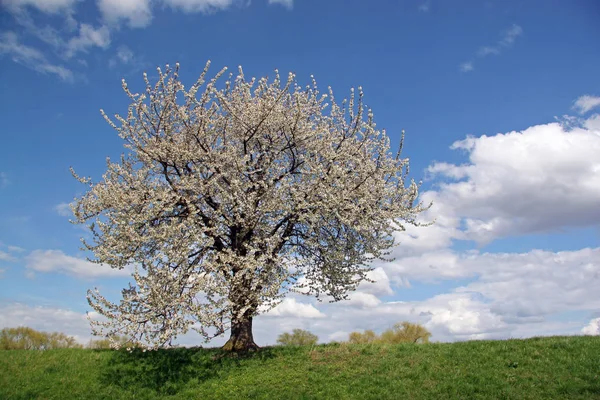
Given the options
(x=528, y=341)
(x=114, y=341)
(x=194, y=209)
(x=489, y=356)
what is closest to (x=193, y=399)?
(x=114, y=341)

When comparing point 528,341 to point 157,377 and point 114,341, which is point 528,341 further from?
point 114,341

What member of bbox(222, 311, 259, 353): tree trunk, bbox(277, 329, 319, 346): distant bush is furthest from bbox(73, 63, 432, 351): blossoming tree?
bbox(277, 329, 319, 346): distant bush

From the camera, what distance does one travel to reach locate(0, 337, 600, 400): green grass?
17.6m

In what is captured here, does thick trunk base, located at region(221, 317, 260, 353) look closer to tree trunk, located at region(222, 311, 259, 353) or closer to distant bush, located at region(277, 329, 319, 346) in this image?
tree trunk, located at region(222, 311, 259, 353)

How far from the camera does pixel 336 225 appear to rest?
24.9 m

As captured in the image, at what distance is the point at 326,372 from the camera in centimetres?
2006

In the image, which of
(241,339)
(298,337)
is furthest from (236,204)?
(298,337)

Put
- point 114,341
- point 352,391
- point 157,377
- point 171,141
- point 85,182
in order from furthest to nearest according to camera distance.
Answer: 1. point 85,182
2. point 171,141
3. point 157,377
4. point 114,341
5. point 352,391

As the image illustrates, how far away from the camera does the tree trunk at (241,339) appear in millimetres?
23500

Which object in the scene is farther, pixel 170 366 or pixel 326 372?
pixel 170 366

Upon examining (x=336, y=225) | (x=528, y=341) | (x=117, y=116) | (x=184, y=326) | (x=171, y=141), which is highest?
(x=117, y=116)

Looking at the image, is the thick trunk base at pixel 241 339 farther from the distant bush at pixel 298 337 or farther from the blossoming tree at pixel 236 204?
the distant bush at pixel 298 337

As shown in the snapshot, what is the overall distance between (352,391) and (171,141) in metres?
14.4

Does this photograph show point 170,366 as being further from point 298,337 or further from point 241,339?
point 298,337
